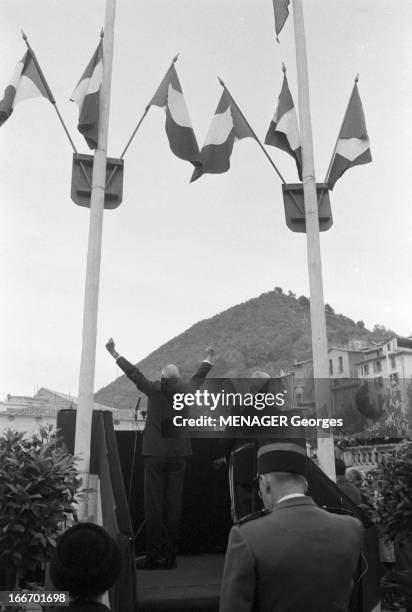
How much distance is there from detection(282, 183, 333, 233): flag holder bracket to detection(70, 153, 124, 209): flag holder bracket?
5.69ft

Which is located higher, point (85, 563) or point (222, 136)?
point (222, 136)

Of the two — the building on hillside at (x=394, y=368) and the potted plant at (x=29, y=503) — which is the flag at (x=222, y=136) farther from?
the building on hillside at (x=394, y=368)

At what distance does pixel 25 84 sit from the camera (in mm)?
6191

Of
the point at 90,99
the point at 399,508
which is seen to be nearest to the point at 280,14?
the point at 90,99

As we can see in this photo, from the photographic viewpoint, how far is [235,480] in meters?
4.61

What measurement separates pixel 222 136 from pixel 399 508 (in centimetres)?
409

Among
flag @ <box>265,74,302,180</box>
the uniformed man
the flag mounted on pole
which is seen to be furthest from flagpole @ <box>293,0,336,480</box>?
the uniformed man

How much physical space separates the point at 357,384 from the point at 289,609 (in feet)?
26.6

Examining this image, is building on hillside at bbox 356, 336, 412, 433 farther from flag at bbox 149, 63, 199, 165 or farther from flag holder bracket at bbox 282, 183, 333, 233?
flag at bbox 149, 63, 199, 165

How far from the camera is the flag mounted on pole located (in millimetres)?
6404

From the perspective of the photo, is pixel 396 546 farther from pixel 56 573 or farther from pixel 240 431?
pixel 56 573

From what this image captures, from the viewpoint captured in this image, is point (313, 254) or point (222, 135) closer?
point (313, 254)

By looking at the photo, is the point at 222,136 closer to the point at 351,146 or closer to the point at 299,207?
the point at 299,207

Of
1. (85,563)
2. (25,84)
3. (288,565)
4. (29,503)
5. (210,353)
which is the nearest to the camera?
(288,565)
